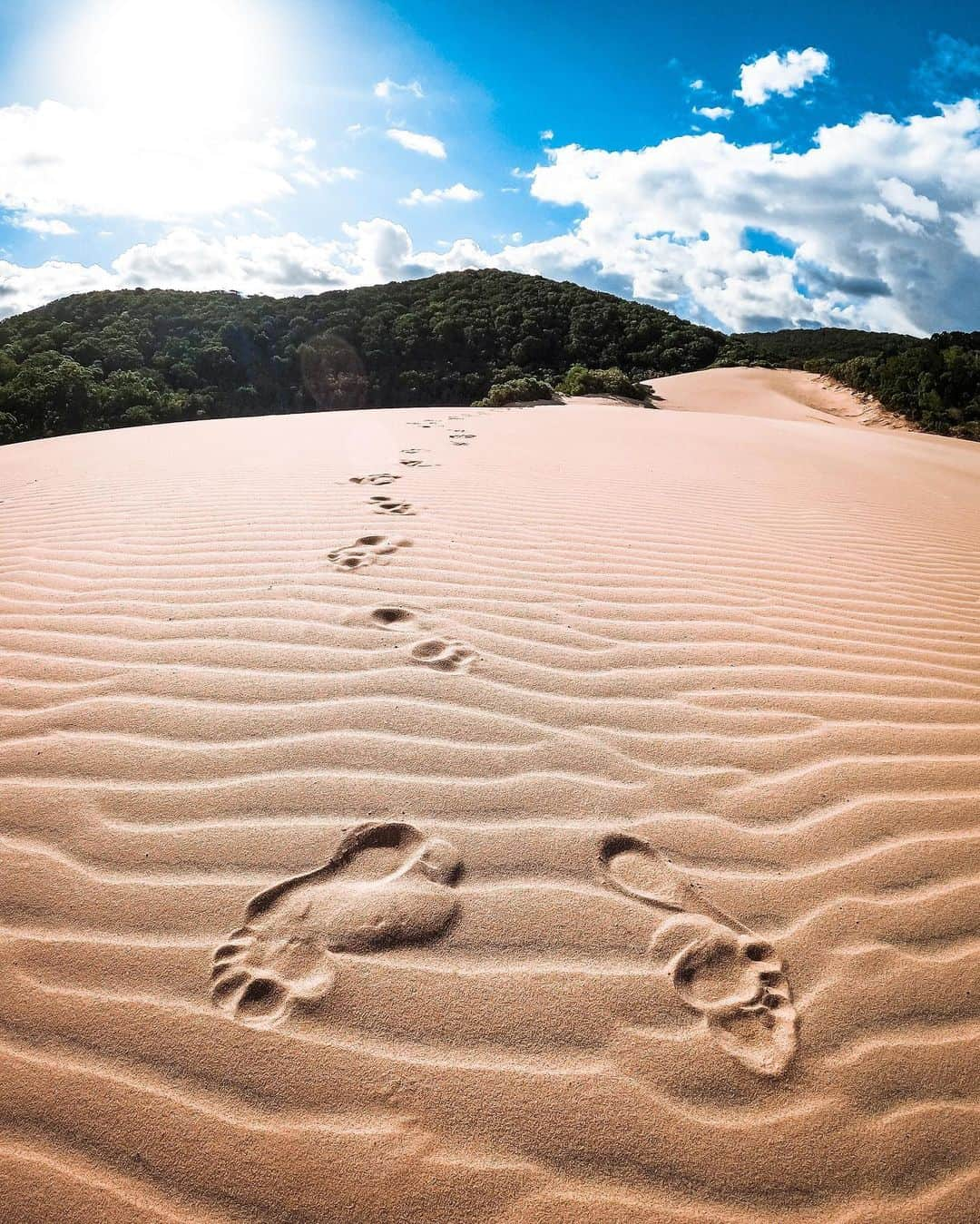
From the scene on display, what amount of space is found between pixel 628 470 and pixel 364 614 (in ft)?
12.6

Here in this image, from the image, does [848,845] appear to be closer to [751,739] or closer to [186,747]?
[751,739]

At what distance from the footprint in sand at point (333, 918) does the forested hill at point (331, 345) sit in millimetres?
22997

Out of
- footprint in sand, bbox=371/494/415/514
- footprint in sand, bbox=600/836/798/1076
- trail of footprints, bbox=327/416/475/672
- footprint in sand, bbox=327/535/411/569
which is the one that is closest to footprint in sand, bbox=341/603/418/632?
trail of footprints, bbox=327/416/475/672

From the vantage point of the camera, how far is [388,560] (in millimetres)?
3273

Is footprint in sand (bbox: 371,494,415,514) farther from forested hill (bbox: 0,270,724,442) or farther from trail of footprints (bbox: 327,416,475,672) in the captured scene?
forested hill (bbox: 0,270,724,442)

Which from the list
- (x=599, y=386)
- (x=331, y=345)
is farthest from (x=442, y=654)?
(x=331, y=345)

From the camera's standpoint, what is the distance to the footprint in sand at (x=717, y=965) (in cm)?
130

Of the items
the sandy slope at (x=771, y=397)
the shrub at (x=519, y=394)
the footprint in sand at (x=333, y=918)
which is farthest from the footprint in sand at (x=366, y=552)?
the sandy slope at (x=771, y=397)

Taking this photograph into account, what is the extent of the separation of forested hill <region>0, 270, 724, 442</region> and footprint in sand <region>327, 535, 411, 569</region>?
2098 centimetres

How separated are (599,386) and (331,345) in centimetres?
1570

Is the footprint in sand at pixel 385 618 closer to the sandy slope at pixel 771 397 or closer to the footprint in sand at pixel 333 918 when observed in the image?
the footprint in sand at pixel 333 918

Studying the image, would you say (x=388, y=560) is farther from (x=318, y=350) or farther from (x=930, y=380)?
(x=318, y=350)

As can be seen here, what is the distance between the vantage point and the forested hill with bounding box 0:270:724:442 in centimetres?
2531

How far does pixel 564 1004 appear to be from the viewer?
135cm
